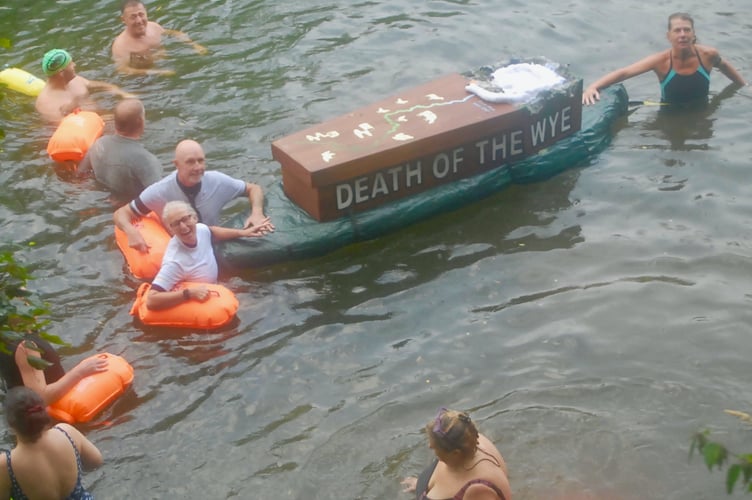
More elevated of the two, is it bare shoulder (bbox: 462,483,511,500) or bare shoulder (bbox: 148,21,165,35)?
bare shoulder (bbox: 148,21,165,35)

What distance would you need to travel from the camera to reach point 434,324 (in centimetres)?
716

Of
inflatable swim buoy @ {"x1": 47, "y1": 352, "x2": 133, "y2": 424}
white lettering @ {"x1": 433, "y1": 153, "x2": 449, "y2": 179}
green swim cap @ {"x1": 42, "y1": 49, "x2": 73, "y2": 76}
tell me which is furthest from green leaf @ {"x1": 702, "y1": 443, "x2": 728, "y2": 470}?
green swim cap @ {"x1": 42, "y1": 49, "x2": 73, "y2": 76}

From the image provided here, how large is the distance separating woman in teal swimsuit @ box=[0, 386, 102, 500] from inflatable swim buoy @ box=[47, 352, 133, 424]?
3.25 feet

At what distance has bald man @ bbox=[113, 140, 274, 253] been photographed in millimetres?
7633

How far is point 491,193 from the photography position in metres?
8.37

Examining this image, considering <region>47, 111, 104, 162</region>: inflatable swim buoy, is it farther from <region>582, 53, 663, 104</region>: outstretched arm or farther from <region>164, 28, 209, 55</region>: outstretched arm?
<region>582, 53, 663, 104</region>: outstretched arm

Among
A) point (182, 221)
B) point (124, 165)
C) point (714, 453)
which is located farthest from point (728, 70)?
point (714, 453)

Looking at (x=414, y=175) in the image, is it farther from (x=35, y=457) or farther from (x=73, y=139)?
(x=35, y=457)

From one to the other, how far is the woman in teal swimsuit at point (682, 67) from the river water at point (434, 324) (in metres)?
0.32

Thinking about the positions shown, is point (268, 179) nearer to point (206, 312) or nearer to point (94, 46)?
point (206, 312)

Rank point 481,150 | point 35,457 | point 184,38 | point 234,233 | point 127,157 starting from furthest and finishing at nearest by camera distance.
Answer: point 184,38, point 127,157, point 481,150, point 234,233, point 35,457

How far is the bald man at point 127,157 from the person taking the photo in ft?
27.4

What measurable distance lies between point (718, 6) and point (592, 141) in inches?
177

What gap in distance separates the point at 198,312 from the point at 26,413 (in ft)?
7.23
